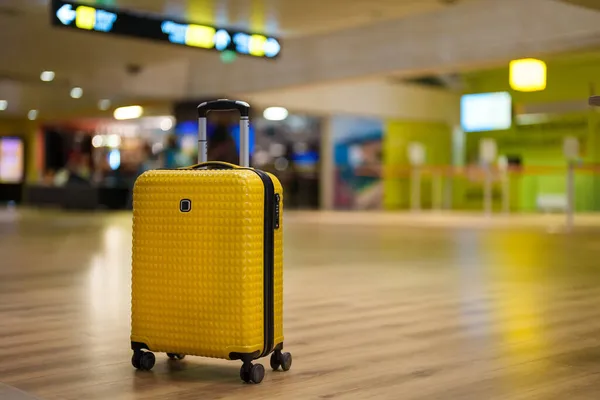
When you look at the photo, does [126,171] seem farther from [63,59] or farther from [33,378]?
[33,378]

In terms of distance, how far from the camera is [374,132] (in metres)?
23.2

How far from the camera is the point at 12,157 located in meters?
27.2

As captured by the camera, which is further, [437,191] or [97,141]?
[97,141]

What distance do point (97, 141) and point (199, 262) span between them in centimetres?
2428

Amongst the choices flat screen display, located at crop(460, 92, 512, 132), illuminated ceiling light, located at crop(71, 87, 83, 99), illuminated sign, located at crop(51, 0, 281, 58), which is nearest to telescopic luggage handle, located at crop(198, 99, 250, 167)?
illuminated sign, located at crop(51, 0, 281, 58)

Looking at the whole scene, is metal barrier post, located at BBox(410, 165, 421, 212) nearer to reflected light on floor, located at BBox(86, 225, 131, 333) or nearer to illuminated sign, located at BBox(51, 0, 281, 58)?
illuminated sign, located at BBox(51, 0, 281, 58)

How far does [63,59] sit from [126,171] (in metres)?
11.1

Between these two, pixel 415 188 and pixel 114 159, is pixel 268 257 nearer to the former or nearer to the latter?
pixel 415 188

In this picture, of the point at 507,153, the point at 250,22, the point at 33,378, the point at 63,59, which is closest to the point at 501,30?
the point at 250,22

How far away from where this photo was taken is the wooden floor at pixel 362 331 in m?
2.43

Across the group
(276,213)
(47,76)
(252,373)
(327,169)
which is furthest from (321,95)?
(252,373)

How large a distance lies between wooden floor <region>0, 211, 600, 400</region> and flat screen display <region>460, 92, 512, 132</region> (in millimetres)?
14368

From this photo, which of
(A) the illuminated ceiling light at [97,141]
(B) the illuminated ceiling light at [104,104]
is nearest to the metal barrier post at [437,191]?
(B) the illuminated ceiling light at [104,104]

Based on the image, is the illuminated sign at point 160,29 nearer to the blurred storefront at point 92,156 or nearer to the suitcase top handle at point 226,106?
the suitcase top handle at point 226,106
